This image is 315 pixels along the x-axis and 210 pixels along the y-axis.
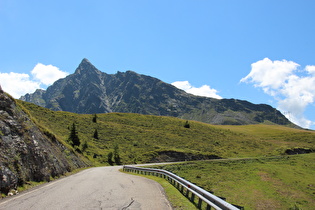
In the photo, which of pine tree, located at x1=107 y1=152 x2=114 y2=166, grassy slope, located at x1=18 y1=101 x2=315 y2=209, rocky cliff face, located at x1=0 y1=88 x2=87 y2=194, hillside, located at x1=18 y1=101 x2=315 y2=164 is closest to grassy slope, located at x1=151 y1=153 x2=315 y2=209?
grassy slope, located at x1=18 y1=101 x2=315 y2=209

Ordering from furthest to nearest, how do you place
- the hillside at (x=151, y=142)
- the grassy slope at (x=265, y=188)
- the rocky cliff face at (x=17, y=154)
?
the hillside at (x=151, y=142) → the grassy slope at (x=265, y=188) → the rocky cliff face at (x=17, y=154)

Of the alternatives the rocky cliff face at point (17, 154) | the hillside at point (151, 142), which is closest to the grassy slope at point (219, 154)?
the hillside at point (151, 142)

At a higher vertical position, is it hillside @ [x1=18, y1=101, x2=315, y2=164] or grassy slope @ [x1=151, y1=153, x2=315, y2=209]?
hillside @ [x1=18, y1=101, x2=315, y2=164]

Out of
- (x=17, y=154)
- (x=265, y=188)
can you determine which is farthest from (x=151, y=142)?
(x=17, y=154)

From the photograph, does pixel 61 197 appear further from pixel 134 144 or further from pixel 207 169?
pixel 134 144

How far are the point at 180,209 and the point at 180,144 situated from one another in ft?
209

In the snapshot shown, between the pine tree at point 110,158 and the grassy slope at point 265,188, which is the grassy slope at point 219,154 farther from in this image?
the pine tree at point 110,158

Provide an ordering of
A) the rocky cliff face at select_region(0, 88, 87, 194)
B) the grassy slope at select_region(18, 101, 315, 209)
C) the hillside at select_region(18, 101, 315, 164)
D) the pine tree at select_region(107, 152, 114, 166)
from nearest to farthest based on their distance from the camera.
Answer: the rocky cliff face at select_region(0, 88, 87, 194)
the grassy slope at select_region(18, 101, 315, 209)
the pine tree at select_region(107, 152, 114, 166)
the hillside at select_region(18, 101, 315, 164)

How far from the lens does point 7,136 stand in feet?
46.8

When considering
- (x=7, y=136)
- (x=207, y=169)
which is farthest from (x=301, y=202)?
(x=7, y=136)

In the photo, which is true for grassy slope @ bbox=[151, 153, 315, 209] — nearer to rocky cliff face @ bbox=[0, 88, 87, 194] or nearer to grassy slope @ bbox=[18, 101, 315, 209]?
grassy slope @ bbox=[18, 101, 315, 209]

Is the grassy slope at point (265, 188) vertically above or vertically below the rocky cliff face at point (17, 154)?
below

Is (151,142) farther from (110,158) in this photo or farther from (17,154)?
(17,154)

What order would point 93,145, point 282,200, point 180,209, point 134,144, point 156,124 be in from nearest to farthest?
point 180,209 < point 282,200 < point 93,145 < point 134,144 < point 156,124
